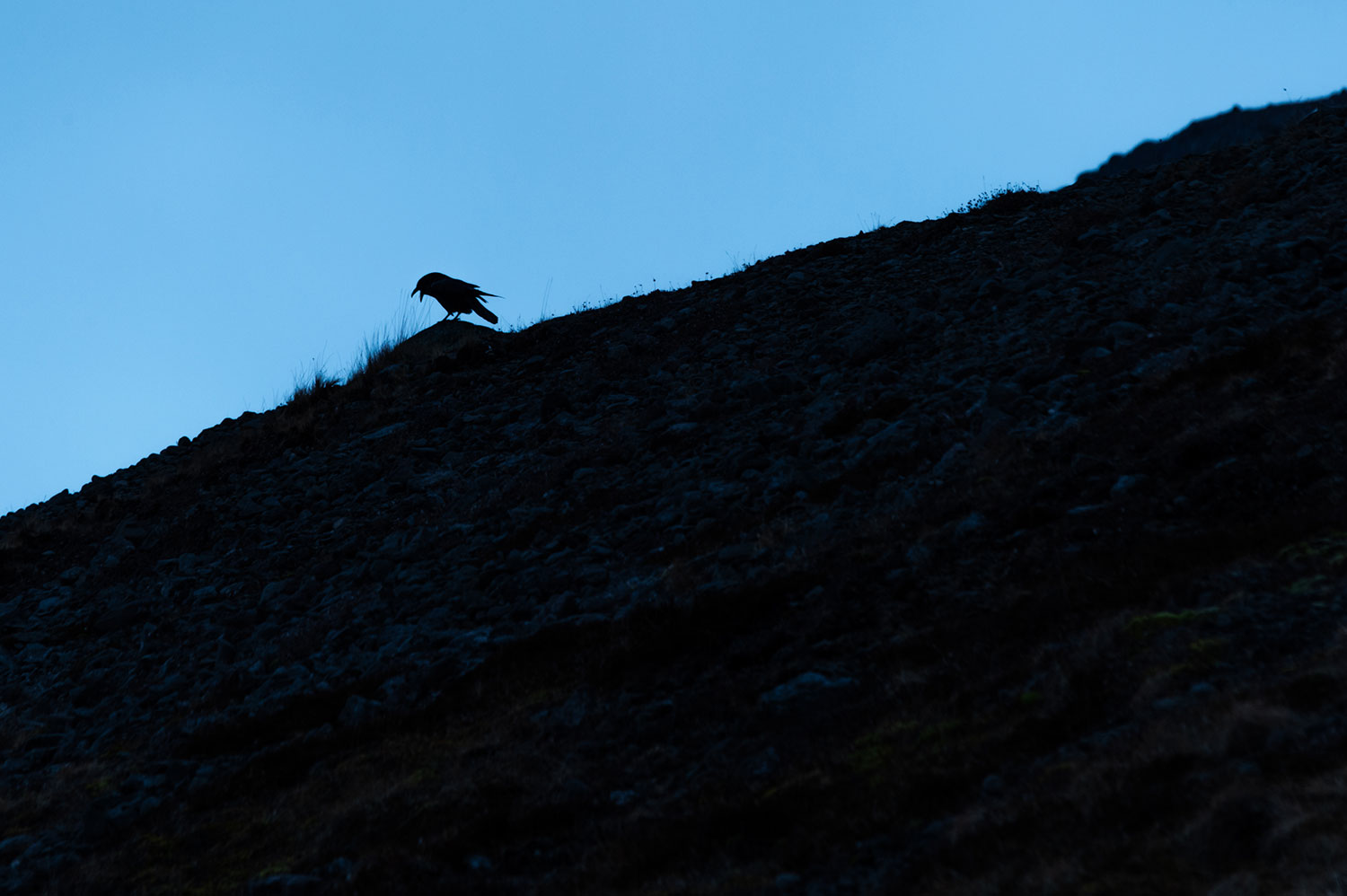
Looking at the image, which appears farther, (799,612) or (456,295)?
(456,295)

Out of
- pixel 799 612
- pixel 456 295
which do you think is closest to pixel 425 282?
pixel 456 295

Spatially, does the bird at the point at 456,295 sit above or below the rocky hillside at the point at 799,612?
above

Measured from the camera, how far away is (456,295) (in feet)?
97.5

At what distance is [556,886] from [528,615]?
233 inches

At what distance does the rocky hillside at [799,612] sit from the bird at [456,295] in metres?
6.25

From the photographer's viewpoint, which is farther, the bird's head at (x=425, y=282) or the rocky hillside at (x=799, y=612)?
the bird's head at (x=425, y=282)

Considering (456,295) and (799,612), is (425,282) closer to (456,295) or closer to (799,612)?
(456,295)

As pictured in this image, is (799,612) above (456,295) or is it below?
below

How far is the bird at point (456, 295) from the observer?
29.7 m

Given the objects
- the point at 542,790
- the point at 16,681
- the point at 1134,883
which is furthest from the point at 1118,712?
the point at 16,681

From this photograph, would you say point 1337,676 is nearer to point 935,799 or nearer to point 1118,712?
point 1118,712

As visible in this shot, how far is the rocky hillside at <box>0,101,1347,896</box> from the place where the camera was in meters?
7.48

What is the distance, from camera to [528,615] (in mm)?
13977

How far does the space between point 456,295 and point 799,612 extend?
1984 cm
